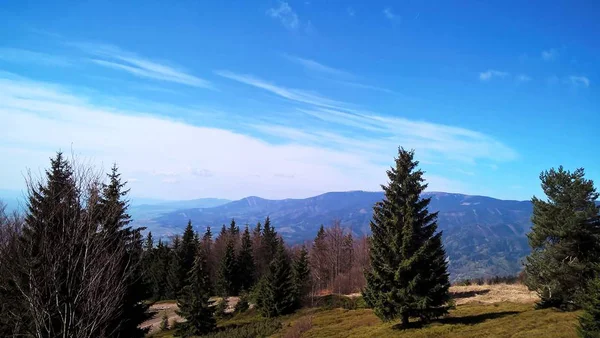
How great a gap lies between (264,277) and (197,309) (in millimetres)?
15132

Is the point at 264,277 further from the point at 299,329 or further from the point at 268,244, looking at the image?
the point at 268,244

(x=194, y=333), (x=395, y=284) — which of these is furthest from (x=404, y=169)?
(x=194, y=333)

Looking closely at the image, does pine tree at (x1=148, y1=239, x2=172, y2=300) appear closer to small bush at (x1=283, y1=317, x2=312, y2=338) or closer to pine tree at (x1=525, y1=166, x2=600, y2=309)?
small bush at (x1=283, y1=317, x2=312, y2=338)

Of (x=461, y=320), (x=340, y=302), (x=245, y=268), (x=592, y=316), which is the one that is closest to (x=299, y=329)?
(x=461, y=320)

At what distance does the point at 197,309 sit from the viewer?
39375 mm

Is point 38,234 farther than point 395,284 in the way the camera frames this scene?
No

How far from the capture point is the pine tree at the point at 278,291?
50.4m

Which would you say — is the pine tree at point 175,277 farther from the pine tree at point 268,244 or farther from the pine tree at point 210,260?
the pine tree at point 268,244

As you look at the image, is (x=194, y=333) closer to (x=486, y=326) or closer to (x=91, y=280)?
(x=486, y=326)

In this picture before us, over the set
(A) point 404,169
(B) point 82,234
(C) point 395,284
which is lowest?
(C) point 395,284

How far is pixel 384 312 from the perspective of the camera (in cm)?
2514

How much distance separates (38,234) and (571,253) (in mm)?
30658

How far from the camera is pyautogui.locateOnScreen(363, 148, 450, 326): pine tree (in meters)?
24.3

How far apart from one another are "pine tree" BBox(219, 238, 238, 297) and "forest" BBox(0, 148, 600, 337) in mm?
14319
